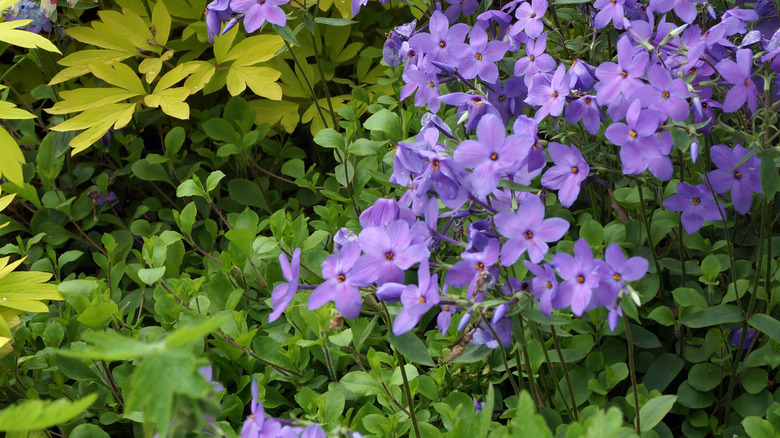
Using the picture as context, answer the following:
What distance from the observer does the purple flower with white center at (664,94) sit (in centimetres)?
85

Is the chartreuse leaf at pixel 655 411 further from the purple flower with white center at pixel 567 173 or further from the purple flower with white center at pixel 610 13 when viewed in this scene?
the purple flower with white center at pixel 610 13

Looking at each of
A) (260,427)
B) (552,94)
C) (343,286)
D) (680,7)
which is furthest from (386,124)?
(260,427)

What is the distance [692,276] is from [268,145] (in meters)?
1.06

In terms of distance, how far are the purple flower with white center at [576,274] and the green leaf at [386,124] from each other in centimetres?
63

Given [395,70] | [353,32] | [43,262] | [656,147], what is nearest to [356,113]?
[395,70]

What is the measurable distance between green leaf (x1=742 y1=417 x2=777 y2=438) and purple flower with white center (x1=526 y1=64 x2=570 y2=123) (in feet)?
1.56

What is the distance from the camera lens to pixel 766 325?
102 cm

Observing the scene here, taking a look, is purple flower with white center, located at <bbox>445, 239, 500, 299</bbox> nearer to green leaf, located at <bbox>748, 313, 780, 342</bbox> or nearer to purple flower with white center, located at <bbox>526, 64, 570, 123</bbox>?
purple flower with white center, located at <bbox>526, 64, 570, 123</bbox>

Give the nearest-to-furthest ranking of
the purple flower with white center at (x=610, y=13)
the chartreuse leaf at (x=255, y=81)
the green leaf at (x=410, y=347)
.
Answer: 1. the green leaf at (x=410, y=347)
2. the purple flower with white center at (x=610, y=13)
3. the chartreuse leaf at (x=255, y=81)

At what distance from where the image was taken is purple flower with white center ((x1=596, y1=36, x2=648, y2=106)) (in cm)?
90

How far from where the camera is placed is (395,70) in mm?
1744

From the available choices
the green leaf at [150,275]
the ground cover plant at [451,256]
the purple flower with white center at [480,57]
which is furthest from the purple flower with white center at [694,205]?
the green leaf at [150,275]

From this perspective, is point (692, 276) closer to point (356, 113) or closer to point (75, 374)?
point (356, 113)

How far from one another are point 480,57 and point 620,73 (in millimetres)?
268
